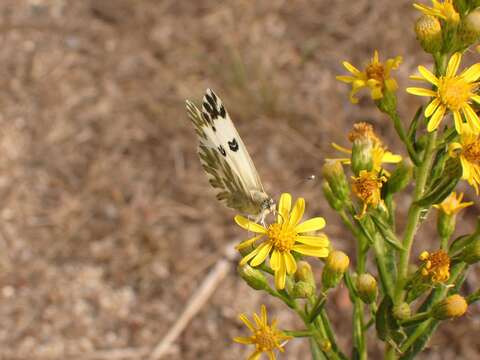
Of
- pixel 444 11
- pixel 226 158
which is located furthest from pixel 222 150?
pixel 444 11

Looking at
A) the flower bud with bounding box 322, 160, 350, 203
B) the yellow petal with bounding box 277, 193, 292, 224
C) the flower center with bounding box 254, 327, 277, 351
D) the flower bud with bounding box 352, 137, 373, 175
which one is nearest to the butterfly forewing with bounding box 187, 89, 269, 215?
the yellow petal with bounding box 277, 193, 292, 224

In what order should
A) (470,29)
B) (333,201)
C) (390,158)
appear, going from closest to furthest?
(470,29), (333,201), (390,158)

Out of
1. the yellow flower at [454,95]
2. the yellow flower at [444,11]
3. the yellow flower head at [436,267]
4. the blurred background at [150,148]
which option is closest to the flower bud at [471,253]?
the yellow flower head at [436,267]

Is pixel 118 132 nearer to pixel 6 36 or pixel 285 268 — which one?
pixel 6 36

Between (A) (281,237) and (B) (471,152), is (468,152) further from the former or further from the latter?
(A) (281,237)

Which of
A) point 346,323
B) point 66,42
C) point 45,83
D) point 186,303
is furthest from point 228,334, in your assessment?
point 66,42

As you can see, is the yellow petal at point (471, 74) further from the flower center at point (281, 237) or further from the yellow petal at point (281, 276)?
the yellow petal at point (281, 276)
